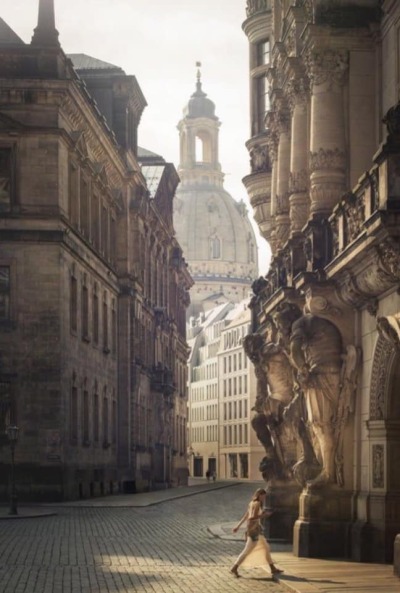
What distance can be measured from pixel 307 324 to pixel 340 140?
154 inches

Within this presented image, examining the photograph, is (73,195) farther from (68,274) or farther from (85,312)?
(85,312)

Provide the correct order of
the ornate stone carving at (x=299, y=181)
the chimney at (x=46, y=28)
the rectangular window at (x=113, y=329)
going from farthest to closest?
the rectangular window at (x=113, y=329)
the chimney at (x=46, y=28)
the ornate stone carving at (x=299, y=181)

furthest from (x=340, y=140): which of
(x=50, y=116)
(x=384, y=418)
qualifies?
(x=50, y=116)

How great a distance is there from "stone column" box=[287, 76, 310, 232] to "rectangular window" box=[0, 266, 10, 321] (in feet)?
76.1

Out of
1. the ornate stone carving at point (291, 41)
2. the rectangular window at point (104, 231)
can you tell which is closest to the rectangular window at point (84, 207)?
the rectangular window at point (104, 231)

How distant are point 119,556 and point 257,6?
21617mm

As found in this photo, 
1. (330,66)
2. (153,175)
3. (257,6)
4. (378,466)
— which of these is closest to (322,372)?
(378,466)

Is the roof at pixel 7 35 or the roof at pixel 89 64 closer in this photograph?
the roof at pixel 7 35

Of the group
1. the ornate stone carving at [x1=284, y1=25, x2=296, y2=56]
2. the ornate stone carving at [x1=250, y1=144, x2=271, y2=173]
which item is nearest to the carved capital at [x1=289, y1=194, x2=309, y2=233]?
the ornate stone carving at [x1=284, y1=25, x2=296, y2=56]

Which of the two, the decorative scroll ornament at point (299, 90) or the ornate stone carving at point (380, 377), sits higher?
the decorative scroll ornament at point (299, 90)

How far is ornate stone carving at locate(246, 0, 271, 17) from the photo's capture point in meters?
43.7

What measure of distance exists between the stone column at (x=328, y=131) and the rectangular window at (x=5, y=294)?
1067 inches

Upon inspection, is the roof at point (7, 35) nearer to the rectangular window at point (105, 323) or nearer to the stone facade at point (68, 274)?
the stone facade at point (68, 274)

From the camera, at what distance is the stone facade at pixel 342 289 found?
22641mm
